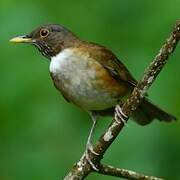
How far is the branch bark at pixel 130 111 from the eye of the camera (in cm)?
463

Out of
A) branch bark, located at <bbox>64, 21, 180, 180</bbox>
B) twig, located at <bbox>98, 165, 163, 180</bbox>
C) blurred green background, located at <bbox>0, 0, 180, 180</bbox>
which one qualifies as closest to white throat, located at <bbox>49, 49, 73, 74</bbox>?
blurred green background, located at <bbox>0, 0, 180, 180</bbox>

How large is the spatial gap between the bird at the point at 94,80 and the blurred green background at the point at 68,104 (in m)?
0.10

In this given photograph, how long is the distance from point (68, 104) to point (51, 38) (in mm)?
600

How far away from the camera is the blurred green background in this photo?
234 inches

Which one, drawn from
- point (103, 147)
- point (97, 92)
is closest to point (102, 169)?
point (103, 147)

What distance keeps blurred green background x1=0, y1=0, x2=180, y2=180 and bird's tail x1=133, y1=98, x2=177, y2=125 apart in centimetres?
7

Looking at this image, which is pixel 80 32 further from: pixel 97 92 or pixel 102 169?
pixel 102 169

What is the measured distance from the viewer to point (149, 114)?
6.50 m

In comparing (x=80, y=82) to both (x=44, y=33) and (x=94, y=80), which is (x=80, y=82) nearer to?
(x=94, y=80)

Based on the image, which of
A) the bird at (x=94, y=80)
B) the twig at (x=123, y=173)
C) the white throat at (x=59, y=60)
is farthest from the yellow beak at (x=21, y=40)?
the twig at (x=123, y=173)

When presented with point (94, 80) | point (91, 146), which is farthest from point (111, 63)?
point (91, 146)

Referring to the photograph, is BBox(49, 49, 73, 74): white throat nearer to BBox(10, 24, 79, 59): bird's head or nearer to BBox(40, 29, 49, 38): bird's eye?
BBox(10, 24, 79, 59): bird's head

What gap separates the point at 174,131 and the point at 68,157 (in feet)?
3.09

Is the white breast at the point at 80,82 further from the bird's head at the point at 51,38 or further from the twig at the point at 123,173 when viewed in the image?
the twig at the point at 123,173
